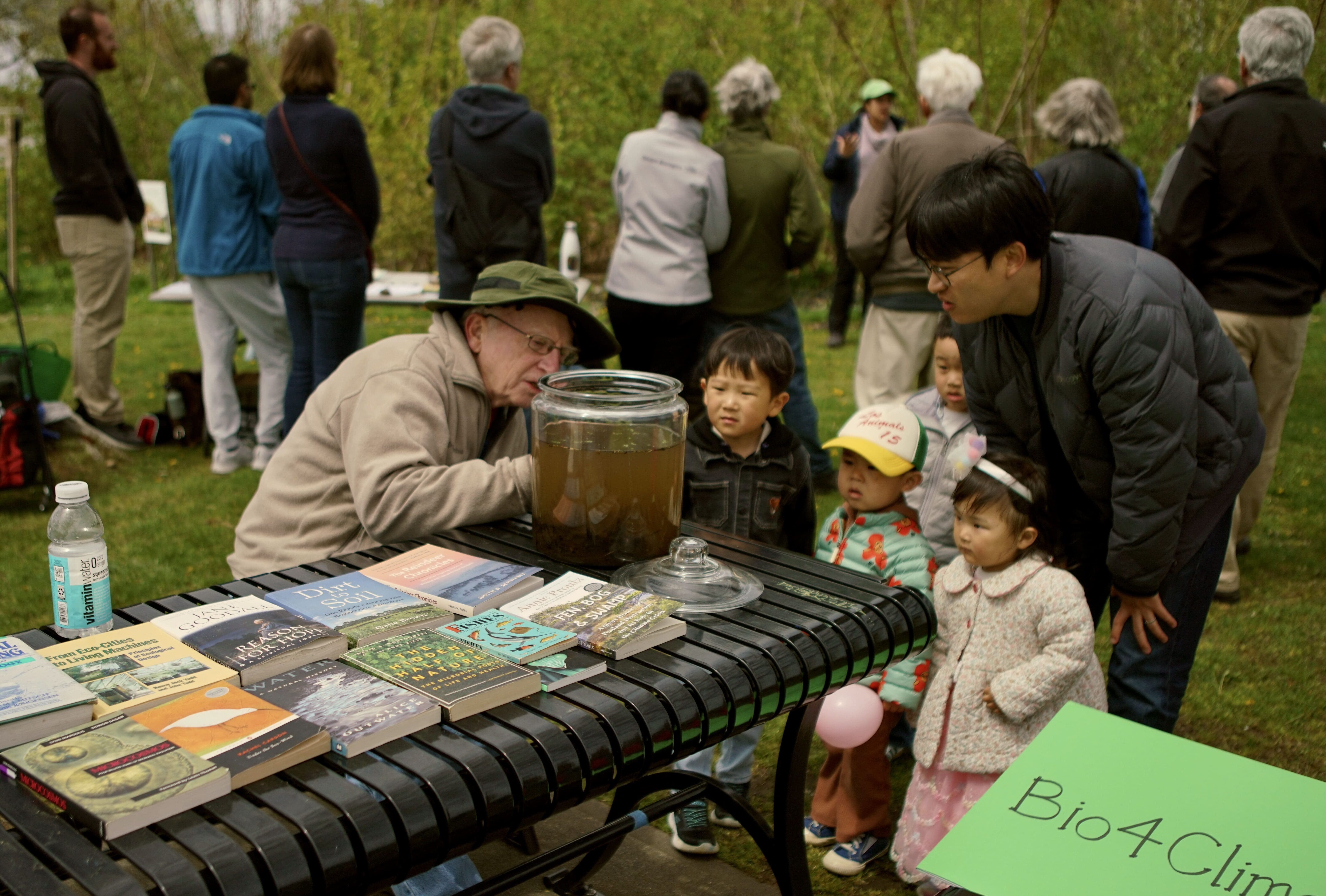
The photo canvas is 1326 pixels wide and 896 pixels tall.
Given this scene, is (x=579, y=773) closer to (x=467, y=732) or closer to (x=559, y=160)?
(x=467, y=732)

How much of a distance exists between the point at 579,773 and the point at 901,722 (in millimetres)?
2175

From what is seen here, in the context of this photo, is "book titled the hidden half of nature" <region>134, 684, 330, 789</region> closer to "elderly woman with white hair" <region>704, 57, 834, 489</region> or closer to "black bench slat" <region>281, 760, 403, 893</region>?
"black bench slat" <region>281, 760, 403, 893</region>

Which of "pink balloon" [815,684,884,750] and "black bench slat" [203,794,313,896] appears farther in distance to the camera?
"pink balloon" [815,684,884,750]

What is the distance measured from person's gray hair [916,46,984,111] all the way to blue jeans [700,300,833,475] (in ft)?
3.99

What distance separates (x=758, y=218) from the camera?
17.0ft

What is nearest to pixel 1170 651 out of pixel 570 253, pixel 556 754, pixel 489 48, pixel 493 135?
pixel 556 754

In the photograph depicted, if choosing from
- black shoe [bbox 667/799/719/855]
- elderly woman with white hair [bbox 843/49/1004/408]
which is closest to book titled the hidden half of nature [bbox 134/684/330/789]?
black shoe [bbox 667/799/719/855]

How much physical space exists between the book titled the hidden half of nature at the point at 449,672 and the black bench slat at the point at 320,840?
233 mm

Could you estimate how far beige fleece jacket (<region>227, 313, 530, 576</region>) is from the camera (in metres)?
2.20

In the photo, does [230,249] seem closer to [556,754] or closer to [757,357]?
[757,357]

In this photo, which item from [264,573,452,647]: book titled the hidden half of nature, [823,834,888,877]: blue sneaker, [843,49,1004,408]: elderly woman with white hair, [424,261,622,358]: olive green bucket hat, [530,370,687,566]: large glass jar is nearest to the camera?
[264,573,452,647]: book titled the hidden half of nature

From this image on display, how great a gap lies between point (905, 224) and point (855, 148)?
364cm

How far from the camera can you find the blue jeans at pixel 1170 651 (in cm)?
250

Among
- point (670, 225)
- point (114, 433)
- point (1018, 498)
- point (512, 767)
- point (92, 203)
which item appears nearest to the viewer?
point (512, 767)
